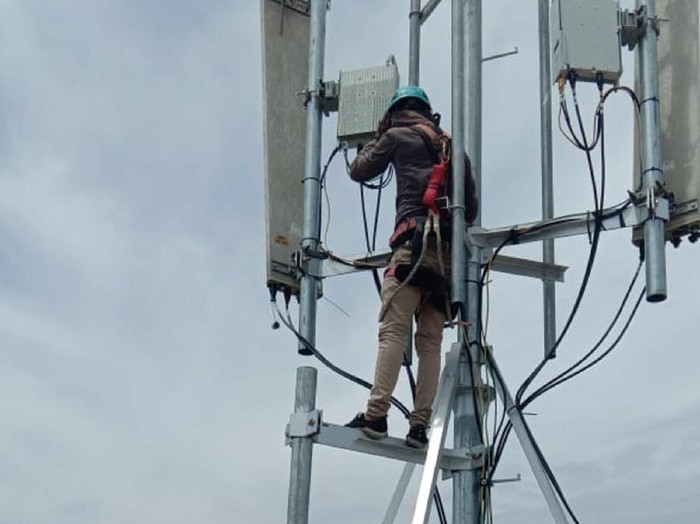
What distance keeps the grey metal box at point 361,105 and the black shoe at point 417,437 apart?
2.05 meters

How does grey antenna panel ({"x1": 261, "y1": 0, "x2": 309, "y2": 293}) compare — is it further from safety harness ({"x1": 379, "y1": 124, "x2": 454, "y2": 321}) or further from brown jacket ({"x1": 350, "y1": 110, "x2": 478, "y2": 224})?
safety harness ({"x1": 379, "y1": 124, "x2": 454, "y2": 321})

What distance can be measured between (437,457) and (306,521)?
0.75 m

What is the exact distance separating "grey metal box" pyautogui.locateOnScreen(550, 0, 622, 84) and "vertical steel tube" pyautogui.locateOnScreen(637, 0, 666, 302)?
6.6 inches

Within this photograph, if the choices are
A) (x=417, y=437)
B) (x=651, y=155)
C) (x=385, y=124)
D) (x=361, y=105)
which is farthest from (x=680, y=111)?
Answer: (x=417, y=437)

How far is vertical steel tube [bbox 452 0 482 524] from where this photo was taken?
605 cm

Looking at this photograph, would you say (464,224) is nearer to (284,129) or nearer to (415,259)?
(415,259)

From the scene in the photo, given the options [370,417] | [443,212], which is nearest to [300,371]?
[370,417]

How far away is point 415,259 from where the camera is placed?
6004 mm

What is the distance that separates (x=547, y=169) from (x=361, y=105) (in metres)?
1.28

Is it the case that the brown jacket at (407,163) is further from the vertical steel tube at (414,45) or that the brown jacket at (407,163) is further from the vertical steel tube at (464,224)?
the vertical steel tube at (414,45)

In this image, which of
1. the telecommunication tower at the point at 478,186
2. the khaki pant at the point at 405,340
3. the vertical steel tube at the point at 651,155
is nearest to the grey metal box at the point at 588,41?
the telecommunication tower at the point at 478,186

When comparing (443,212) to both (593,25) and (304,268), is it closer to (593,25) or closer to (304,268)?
(304,268)

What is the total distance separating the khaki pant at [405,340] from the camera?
→ 19.1 ft

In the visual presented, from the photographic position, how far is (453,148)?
621cm
